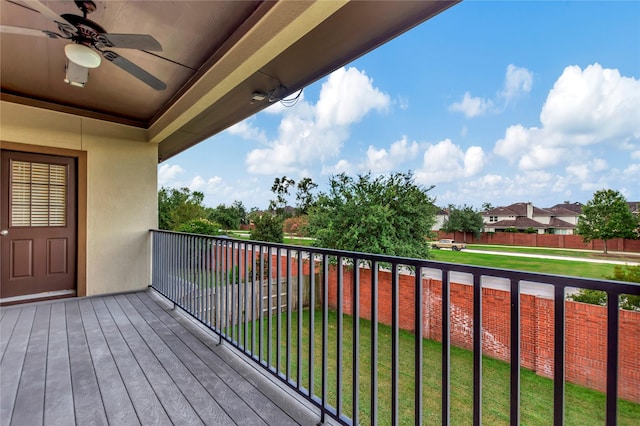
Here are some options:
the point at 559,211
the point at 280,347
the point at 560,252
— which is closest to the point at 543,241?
the point at 560,252

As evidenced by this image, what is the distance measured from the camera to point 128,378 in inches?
81.4

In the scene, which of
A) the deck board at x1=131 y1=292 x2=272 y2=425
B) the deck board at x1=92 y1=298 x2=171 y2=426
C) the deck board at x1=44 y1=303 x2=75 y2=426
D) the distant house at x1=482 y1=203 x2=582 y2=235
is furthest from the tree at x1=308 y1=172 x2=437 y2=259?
the distant house at x1=482 y1=203 x2=582 y2=235

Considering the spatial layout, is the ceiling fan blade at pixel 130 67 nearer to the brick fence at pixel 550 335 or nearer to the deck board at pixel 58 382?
the brick fence at pixel 550 335

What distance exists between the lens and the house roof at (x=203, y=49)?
2.03 meters

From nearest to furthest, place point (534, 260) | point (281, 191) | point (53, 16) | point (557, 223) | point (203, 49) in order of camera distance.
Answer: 1. point (53, 16)
2. point (203, 49)
3. point (534, 260)
4. point (557, 223)
5. point (281, 191)

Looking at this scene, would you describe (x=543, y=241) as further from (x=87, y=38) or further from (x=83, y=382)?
(x=87, y=38)

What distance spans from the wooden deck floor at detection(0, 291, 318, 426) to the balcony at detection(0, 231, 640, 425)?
1cm

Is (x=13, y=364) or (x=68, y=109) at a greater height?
(x=68, y=109)

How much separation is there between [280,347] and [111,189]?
150 inches

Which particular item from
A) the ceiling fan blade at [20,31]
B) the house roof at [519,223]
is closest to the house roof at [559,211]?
the house roof at [519,223]

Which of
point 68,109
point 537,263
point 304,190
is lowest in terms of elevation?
point 537,263

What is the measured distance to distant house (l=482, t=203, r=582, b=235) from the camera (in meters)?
15.1

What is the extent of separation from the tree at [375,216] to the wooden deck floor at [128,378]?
19.7 feet

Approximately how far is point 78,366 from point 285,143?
921 inches
